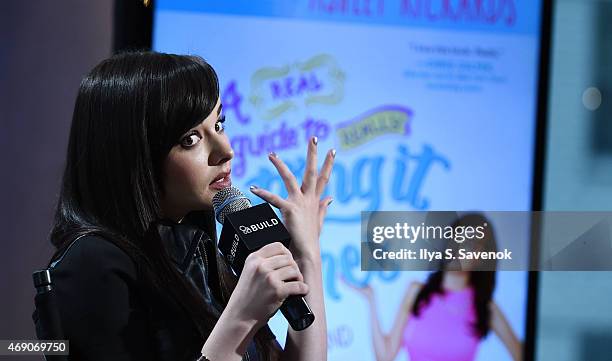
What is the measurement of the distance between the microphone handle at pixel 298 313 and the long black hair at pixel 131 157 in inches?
6.9

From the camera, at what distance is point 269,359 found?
1.35m

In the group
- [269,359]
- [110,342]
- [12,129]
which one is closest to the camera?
[110,342]

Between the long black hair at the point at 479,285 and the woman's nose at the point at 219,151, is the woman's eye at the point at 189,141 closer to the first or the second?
the woman's nose at the point at 219,151

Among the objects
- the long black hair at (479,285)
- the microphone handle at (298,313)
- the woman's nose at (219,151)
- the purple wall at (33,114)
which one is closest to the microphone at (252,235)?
the microphone handle at (298,313)

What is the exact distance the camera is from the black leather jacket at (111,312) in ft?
3.65

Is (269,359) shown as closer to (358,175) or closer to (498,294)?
(358,175)

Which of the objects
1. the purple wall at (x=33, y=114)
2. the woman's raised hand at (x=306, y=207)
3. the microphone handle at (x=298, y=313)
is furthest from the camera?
the purple wall at (x=33, y=114)

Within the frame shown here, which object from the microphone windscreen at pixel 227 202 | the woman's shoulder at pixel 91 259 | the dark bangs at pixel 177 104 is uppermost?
the dark bangs at pixel 177 104

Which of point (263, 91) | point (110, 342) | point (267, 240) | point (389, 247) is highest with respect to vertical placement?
point (263, 91)

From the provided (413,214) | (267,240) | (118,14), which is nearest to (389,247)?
(413,214)

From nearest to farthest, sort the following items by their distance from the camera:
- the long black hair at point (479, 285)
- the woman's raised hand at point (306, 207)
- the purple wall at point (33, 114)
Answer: the woman's raised hand at point (306, 207) → the purple wall at point (33, 114) → the long black hair at point (479, 285)

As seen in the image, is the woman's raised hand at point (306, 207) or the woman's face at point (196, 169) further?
the woman's raised hand at point (306, 207)

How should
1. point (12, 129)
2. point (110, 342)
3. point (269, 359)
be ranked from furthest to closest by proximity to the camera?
point (12, 129)
point (269, 359)
point (110, 342)

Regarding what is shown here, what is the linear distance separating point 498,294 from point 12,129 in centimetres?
155
